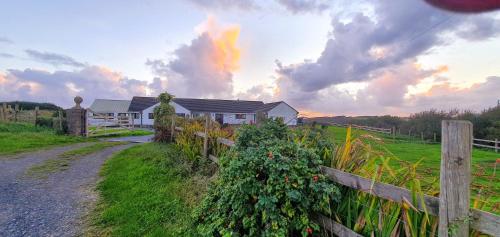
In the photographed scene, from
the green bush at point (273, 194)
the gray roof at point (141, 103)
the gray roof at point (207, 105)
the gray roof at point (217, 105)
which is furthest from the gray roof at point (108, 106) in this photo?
the green bush at point (273, 194)

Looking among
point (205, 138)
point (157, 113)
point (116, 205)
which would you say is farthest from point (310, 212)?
point (157, 113)

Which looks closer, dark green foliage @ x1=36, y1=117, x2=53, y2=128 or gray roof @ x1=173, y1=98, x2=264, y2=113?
dark green foliage @ x1=36, y1=117, x2=53, y2=128

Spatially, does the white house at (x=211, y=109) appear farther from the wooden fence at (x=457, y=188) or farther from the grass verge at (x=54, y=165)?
the wooden fence at (x=457, y=188)

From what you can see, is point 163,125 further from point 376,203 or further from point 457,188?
point 457,188

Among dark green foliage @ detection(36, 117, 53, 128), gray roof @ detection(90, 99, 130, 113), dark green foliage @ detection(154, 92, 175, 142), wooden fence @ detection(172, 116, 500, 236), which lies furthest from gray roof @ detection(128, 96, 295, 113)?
wooden fence @ detection(172, 116, 500, 236)

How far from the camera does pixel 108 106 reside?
50750 mm

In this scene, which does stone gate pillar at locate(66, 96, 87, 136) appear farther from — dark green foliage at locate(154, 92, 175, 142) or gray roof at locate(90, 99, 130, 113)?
gray roof at locate(90, 99, 130, 113)

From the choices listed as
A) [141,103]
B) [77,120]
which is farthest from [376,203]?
[141,103]

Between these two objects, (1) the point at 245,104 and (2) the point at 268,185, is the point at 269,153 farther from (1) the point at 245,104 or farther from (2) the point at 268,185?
(1) the point at 245,104

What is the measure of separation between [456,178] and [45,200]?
6.37m

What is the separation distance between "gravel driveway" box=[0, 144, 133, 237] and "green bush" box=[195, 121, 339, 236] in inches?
93.8

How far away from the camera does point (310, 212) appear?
2842mm

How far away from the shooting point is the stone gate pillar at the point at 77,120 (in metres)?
17.2

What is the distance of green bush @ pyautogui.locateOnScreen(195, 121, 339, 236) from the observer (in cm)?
264
